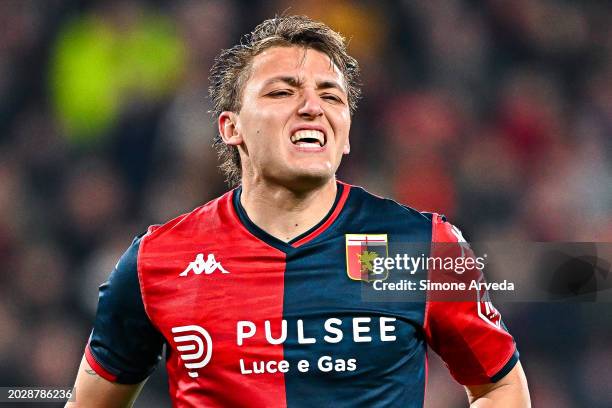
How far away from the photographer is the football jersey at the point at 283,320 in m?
2.58

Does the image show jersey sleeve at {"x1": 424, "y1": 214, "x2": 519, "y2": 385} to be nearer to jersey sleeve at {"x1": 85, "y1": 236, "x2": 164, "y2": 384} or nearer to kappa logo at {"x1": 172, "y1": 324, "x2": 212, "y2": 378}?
kappa logo at {"x1": 172, "y1": 324, "x2": 212, "y2": 378}

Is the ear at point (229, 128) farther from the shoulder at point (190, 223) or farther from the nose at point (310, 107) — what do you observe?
the nose at point (310, 107)

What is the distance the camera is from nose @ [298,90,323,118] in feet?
8.84

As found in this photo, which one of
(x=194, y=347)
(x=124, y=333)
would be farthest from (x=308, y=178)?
(x=124, y=333)

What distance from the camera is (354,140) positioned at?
5172 millimetres

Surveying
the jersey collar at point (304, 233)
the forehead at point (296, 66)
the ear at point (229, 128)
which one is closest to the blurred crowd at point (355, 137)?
the ear at point (229, 128)

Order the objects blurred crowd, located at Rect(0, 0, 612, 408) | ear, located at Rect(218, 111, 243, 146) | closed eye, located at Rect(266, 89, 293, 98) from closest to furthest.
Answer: closed eye, located at Rect(266, 89, 293, 98)
ear, located at Rect(218, 111, 243, 146)
blurred crowd, located at Rect(0, 0, 612, 408)

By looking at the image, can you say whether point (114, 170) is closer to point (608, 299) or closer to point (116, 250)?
point (116, 250)

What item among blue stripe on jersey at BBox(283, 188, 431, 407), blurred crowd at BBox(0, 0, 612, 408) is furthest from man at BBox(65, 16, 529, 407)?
blurred crowd at BBox(0, 0, 612, 408)

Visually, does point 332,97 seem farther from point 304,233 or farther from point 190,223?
point 190,223

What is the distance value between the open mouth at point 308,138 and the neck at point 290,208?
5.8 inches

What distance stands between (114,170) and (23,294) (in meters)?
0.83

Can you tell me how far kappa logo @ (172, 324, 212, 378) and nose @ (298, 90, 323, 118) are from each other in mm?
720

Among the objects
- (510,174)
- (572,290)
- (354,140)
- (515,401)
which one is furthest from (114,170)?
(515,401)
